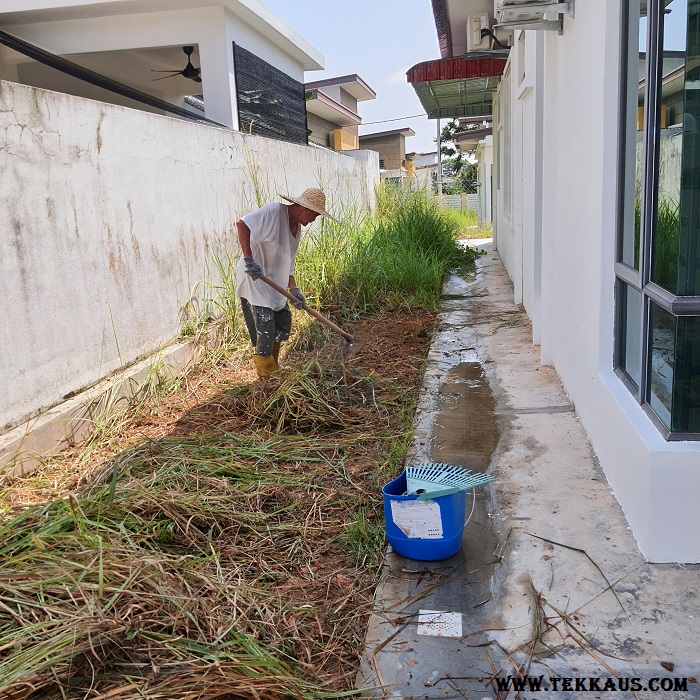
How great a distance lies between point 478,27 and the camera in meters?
9.46

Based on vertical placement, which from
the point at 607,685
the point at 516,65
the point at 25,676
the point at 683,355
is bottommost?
the point at 607,685

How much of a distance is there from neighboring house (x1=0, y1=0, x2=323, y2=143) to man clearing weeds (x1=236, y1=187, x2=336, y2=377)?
4.33 meters

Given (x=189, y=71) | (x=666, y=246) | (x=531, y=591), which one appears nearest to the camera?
(x=531, y=591)

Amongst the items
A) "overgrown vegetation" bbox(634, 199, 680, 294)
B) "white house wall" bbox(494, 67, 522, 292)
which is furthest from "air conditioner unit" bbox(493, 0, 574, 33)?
"white house wall" bbox(494, 67, 522, 292)

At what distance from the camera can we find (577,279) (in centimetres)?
425

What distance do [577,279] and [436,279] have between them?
4.51 metres

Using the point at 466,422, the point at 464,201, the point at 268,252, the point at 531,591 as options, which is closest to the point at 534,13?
the point at 268,252

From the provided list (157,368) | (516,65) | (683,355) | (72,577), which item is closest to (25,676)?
(72,577)

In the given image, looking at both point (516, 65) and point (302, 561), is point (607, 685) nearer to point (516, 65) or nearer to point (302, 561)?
point (302, 561)

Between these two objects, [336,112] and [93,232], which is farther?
[336,112]

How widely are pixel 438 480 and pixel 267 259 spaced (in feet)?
9.15

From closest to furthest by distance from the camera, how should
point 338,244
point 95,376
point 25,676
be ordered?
point 25,676 → point 95,376 → point 338,244

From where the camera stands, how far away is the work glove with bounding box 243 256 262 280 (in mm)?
4973

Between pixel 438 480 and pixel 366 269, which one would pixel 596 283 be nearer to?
pixel 438 480
